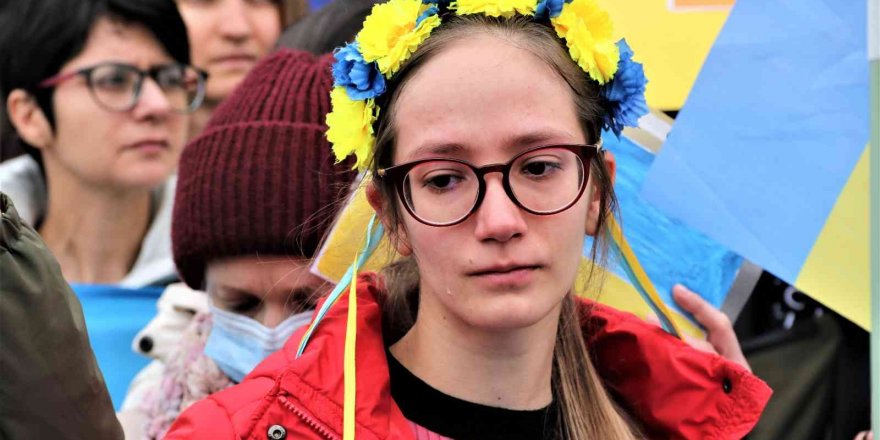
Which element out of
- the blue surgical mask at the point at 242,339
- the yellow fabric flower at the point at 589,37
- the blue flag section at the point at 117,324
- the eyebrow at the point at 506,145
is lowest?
the blue flag section at the point at 117,324

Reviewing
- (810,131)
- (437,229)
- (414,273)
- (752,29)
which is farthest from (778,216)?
(437,229)

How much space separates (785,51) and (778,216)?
1.29 feet

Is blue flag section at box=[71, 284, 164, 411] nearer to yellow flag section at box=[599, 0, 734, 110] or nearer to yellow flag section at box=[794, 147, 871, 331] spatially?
yellow flag section at box=[599, 0, 734, 110]

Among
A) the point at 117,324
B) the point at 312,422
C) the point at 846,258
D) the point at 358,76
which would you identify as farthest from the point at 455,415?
the point at 117,324

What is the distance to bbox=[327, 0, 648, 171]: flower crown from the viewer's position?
2.28 m

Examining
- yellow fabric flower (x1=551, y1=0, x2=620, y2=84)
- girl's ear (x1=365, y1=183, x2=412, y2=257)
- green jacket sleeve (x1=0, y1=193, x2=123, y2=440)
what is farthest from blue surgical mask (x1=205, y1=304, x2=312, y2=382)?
green jacket sleeve (x1=0, y1=193, x2=123, y2=440)

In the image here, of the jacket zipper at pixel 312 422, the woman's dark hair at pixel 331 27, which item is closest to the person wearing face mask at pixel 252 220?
the woman's dark hair at pixel 331 27

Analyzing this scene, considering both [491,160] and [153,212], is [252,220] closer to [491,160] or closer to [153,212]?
[491,160]

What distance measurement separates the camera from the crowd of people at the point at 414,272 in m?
2.11

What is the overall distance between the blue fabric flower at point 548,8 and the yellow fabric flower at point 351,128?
0.34 meters

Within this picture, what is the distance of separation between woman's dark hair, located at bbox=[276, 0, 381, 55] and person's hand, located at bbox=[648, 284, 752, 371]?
109cm

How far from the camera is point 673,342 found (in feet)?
8.82

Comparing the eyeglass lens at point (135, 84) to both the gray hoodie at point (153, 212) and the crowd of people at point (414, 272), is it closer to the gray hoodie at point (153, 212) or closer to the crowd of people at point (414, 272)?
the gray hoodie at point (153, 212)

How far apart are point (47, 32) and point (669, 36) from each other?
5.69 feet
